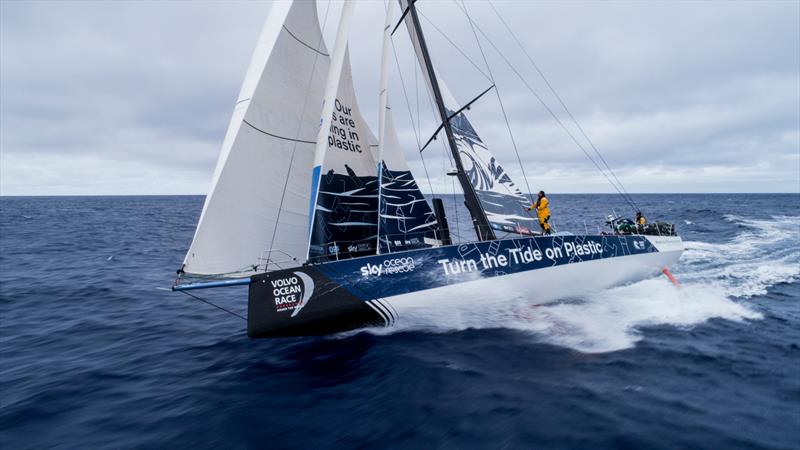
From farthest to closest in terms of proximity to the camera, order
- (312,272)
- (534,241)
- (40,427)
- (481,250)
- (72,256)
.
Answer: (72,256), (534,241), (481,250), (312,272), (40,427)

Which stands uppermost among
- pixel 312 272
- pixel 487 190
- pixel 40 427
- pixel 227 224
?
pixel 487 190

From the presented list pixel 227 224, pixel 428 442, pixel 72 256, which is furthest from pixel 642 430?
pixel 72 256

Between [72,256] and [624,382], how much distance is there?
2117 cm

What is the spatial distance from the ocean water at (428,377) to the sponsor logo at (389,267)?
1276 mm

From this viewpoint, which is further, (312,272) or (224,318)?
(224,318)

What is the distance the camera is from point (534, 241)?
757cm

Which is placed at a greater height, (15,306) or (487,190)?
(487,190)

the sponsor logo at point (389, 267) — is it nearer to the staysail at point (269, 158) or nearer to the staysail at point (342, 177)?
the staysail at point (342, 177)

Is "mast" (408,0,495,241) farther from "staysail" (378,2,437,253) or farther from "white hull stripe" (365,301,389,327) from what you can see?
"white hull stripe" (365,301,389,327)

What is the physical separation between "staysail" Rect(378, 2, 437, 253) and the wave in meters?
1.66

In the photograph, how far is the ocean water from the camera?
4047 mm

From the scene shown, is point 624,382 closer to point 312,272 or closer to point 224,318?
point 312,272

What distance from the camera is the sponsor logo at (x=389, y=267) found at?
632 cm

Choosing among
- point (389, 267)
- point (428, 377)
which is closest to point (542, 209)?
point (389, 267)
